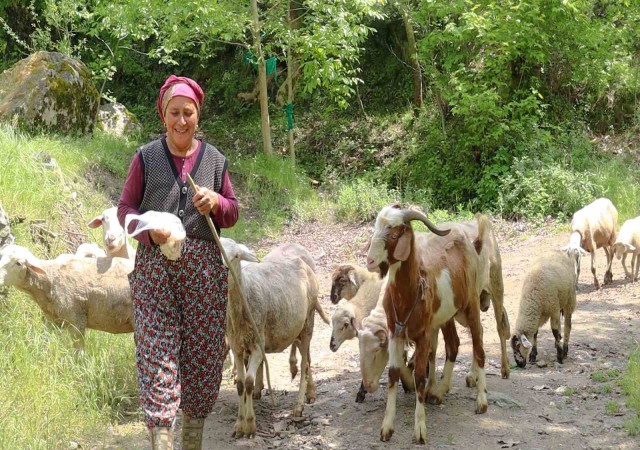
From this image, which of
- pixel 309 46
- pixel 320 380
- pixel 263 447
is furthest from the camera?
pixel 309 46

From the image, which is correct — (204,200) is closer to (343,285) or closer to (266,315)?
(266,315)

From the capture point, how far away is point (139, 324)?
4.46 metres


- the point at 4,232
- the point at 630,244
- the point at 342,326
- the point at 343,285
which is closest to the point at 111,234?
the point at 4,232

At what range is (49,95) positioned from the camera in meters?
13.9

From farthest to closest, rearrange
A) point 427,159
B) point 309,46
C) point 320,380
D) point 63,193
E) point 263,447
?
point 427,159
point 309,46
point 63,193
point 320,380
point 263,447

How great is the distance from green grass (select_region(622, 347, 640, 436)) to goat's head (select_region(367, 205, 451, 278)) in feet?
6.93

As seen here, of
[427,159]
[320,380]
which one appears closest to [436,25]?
[427,159]

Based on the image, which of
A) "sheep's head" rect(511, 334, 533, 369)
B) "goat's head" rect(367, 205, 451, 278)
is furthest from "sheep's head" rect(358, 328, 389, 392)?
"sheep's head" rect(511, 334, 533, 369)

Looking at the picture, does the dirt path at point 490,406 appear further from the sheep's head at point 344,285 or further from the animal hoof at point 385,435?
the sheep's head at point 344,285

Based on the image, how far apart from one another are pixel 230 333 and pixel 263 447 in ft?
3.00

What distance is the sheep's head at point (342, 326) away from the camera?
7.36m

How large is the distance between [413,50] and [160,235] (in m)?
15.7

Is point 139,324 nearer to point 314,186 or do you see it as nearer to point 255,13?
point 255,13

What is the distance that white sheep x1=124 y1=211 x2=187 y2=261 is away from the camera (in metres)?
4.24
